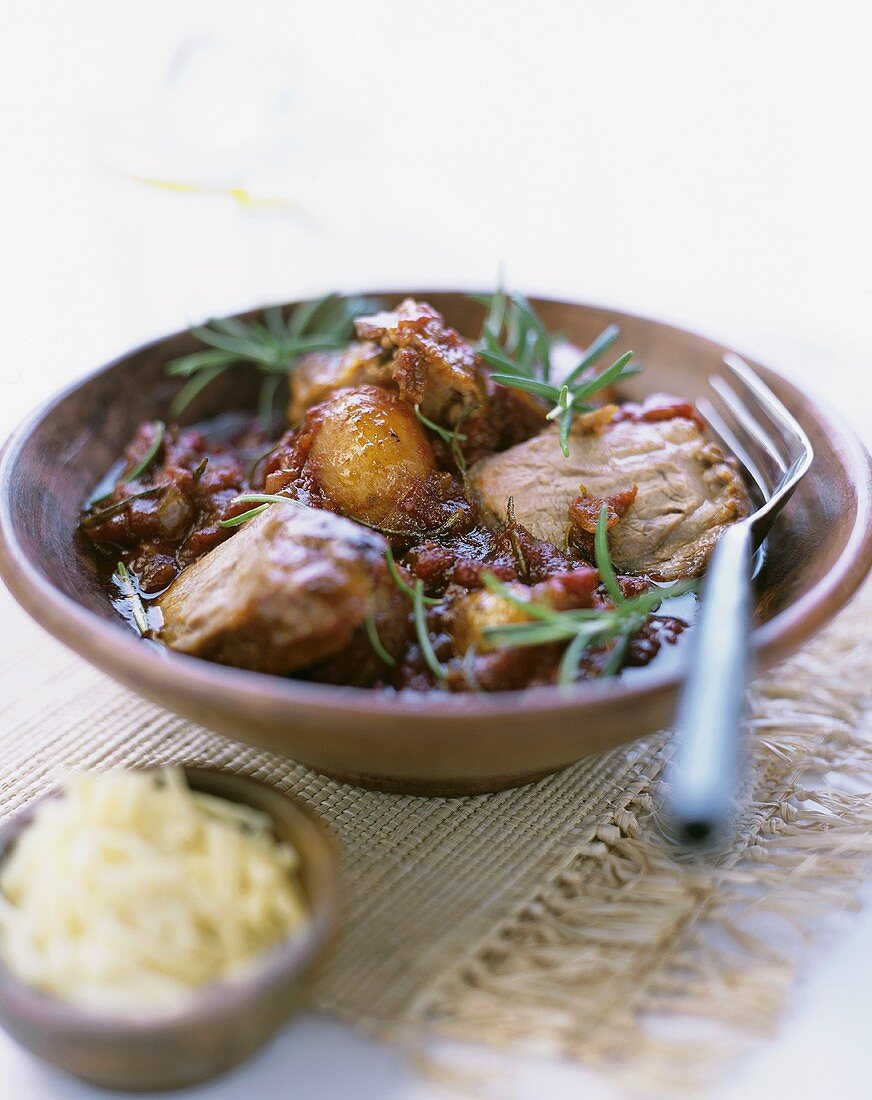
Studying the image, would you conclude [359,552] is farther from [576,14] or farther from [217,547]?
[576,14]

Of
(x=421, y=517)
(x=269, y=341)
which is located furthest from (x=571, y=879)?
(x=269, y=341)

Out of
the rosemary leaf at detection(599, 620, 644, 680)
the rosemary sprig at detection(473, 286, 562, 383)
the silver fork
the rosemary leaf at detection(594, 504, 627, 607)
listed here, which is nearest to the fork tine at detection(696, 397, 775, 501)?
the silver fork

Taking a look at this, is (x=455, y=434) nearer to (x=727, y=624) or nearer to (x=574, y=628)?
(x=574, y=628)

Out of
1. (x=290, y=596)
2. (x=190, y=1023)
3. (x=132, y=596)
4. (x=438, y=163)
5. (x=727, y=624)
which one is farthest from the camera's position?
(x=438, y=163)

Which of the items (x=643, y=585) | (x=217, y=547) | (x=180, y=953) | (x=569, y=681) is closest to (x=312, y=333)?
(x=217, y=547)

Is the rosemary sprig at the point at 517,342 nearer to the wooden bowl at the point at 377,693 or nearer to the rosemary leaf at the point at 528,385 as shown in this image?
the rosemary leaf at the point at 528,385

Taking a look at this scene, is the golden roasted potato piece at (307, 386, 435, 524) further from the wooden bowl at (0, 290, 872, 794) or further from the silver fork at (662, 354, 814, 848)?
the silver fork at (662, 354, 814, 848)

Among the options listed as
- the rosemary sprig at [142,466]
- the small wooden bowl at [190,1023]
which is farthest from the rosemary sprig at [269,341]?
the small wooden bowl at [190,1023]
